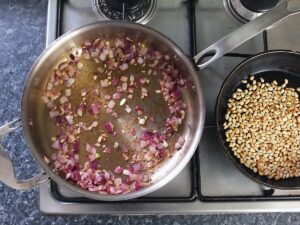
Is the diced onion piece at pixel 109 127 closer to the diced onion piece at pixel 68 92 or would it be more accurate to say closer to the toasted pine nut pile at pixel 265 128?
the diced onion piece at pixel 68 92

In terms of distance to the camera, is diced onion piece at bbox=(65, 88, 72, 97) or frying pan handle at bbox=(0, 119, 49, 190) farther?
diced onion piece at bbox=(65, 88, 72, 97)

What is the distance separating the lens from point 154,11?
881 mm

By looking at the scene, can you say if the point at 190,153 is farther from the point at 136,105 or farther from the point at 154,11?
the point at 154,11

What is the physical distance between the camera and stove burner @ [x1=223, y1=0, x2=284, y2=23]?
854mm

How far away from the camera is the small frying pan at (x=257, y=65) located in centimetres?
77

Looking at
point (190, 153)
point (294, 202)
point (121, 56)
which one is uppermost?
point (121, 56)

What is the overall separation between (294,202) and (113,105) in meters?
0.38

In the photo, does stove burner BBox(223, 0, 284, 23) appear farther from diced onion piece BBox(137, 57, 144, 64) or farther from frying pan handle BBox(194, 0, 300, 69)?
diced onion piece BBox(137, 57, 144, 64)

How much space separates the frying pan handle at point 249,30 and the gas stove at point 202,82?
0.24 ft

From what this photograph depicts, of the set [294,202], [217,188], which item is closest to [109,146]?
[217,188]

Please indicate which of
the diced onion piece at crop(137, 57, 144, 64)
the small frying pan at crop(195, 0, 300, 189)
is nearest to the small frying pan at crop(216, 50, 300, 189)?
the small frying pan at crop(195, 0, 300, 189)

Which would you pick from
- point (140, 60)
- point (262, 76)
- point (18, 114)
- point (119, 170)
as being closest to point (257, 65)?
point (262, 76)

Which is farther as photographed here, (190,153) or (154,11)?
(154,11)

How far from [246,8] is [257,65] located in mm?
113
